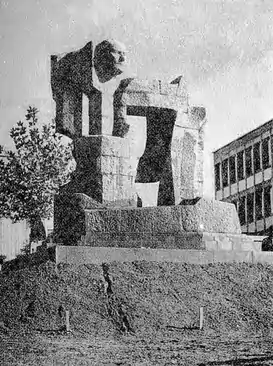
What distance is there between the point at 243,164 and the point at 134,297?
33.6 m

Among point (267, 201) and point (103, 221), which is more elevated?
point (267, 201)

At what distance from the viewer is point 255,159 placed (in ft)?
160

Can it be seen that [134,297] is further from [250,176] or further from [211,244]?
[250,176]

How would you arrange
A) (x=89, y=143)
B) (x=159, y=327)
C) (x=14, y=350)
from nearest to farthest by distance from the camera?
(x=14, y=350) → (x=159, y=327) → (x=89, y=143)

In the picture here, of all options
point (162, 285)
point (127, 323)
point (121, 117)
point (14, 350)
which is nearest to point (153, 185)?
point (121, 117)

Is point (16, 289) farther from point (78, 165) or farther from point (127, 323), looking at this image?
point (78, 165)

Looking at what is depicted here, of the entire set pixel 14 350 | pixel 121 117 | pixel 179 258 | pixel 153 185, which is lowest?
pixel 14 350

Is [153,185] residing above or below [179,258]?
above

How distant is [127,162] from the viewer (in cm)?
2219

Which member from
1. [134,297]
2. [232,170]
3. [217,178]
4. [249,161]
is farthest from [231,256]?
[217,178]

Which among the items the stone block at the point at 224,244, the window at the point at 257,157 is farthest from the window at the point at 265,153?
the stone block at the point at 224,244

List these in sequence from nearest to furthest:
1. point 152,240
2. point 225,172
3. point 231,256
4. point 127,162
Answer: point 231,256
point 152,240
point 127,162
point 225,172

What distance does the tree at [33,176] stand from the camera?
35.2 meters

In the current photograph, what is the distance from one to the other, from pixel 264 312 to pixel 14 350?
525cm
